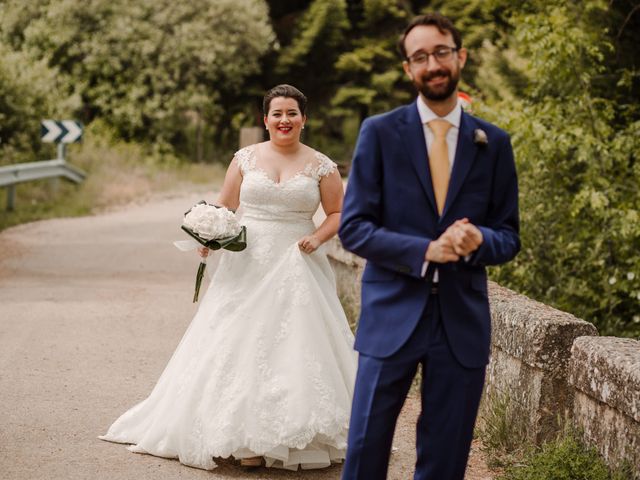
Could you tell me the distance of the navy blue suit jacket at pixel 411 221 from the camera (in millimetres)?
3178

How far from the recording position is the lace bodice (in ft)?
18.2

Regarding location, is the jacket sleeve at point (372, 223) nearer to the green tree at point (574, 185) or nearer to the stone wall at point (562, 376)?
the stone wall at point (562, 376)

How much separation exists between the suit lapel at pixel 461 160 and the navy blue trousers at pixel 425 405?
34 centimetres

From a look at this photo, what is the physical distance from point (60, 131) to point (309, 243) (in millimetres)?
14535

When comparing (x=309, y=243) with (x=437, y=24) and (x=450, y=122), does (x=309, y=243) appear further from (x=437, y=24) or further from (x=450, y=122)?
(x=437, y=24)

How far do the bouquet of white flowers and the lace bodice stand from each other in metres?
0.18

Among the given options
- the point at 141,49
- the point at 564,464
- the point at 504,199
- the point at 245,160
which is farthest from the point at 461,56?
the point at 141,49

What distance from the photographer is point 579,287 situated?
30.0 ft

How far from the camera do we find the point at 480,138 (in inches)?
127

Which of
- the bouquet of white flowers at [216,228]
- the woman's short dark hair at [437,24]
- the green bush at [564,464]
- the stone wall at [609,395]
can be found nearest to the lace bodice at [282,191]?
the bouquet of white flowers at [216,228]

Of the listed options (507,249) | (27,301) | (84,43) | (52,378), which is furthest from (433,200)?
(84,43)

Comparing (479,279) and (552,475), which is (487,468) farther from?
(479,279)

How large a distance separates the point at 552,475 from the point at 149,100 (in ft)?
81.8

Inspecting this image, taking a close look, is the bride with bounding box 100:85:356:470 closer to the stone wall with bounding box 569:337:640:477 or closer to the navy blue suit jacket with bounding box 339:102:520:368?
the stone wall with bounding box 569:337:640:477
